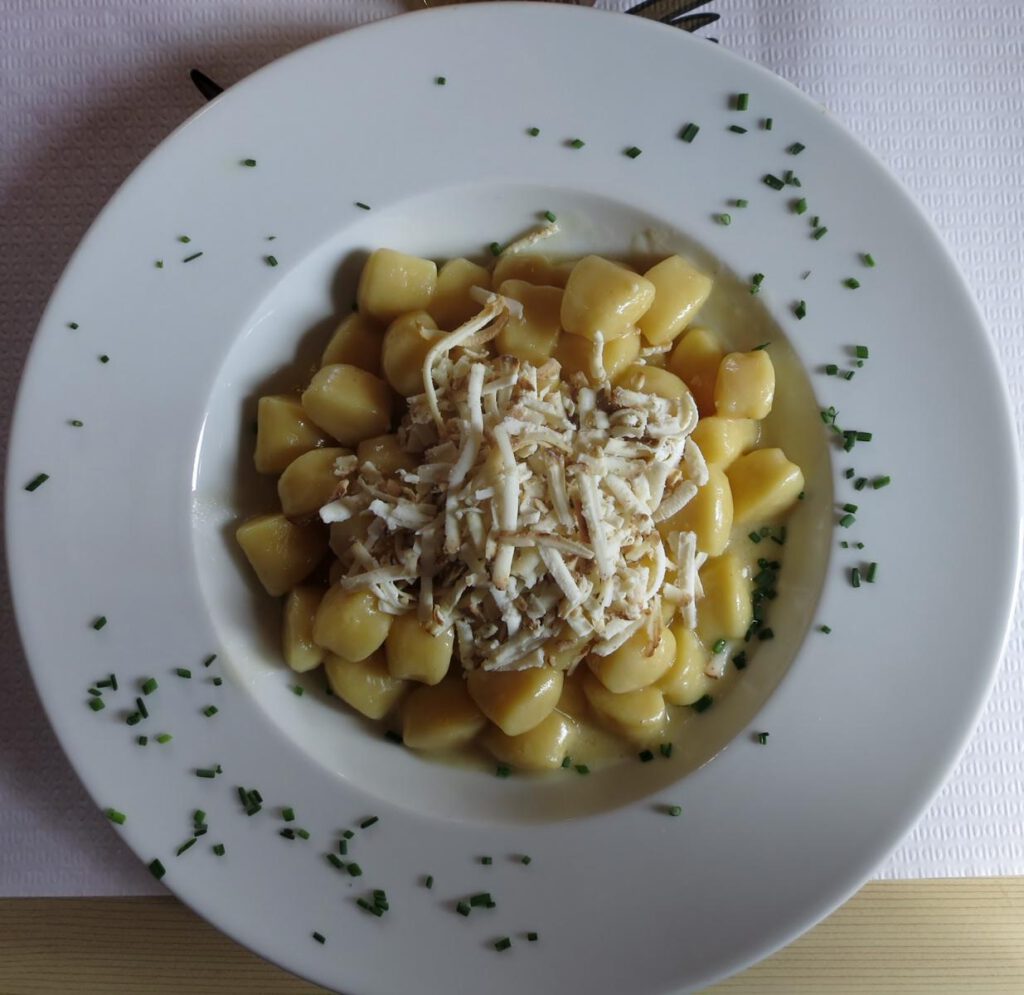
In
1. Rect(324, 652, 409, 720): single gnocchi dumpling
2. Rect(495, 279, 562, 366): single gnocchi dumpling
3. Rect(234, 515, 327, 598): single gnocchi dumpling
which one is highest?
Rect(495, 279, 562, 366): single gnocchi dumpling

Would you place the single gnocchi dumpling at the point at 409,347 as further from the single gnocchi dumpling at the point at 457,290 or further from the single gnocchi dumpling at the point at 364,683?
the single gnocchi dumpling at the point at 364,683

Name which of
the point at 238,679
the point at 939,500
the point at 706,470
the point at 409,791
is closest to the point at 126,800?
the point at 238,679

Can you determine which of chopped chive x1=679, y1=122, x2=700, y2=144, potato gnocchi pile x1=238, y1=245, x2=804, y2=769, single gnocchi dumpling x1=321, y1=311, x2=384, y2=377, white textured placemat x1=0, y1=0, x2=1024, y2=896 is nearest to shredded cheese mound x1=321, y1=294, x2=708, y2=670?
potato gnocchi pile x1=238, y1=245, x2=804, y2=769


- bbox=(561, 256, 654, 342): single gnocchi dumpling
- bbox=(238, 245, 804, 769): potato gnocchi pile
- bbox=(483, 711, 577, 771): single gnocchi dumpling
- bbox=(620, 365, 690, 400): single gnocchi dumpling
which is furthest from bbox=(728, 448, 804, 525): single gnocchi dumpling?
bbox=(483, 711, 577, 771): single gnocchi dumpling

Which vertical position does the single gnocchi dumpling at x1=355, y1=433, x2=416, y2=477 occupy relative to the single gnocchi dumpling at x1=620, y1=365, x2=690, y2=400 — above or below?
below

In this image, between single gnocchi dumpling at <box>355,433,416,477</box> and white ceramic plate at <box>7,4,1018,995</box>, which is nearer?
white ceramic plate at <box>7,4,1018,995</box>

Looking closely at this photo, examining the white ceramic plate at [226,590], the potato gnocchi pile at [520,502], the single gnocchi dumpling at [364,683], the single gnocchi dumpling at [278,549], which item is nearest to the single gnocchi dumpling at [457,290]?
the potato gnocchi pile at [520,502]

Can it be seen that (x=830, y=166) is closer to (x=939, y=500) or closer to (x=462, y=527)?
(x=939, y=500)

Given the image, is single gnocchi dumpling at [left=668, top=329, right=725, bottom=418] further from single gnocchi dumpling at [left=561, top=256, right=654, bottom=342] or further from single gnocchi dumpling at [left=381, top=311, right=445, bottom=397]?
single gnocchi dumpling at [left=381, top=311, right=445, bottom=397]

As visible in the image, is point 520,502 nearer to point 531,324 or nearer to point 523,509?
point 523,509
